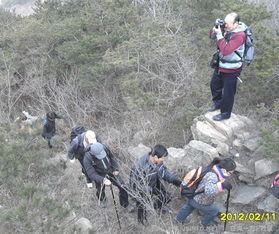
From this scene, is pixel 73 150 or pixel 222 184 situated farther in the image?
pixel 73 150

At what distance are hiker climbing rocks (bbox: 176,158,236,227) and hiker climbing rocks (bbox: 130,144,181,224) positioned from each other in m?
0.44

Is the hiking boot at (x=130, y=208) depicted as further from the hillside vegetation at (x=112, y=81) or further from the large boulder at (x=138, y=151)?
the hillside vegetation at (x=112, y=81)

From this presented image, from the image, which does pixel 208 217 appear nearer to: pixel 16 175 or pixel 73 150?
pixel 73 150

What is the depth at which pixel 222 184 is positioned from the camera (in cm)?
442

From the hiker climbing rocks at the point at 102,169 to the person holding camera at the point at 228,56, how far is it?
216 cm

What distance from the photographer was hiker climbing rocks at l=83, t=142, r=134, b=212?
208 inches

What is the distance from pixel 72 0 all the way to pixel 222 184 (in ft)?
35.3

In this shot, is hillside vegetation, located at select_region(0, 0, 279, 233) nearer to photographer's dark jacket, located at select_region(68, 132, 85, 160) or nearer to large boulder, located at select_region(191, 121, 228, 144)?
photographer's dark jacket, located at select_region(68, 132, 85, 160)

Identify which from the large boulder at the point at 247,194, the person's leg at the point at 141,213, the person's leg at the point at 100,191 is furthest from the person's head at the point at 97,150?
the large boulder at the point at 247,194

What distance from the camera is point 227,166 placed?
4375 millimetres

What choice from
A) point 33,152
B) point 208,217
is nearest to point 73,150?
point 33,152
